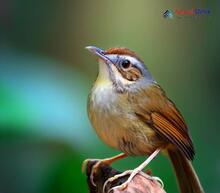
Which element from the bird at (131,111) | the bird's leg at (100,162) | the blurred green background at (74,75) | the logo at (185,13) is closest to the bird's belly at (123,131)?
the bird at (131,111)

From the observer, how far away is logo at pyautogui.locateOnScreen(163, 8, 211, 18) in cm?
172

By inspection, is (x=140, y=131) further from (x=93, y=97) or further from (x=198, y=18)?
(x=198, y=18)

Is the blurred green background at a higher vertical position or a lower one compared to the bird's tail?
higher

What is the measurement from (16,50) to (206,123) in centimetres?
70

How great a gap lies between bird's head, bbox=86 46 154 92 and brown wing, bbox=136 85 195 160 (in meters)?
0.07

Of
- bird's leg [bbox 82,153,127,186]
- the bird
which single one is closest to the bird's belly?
the bird

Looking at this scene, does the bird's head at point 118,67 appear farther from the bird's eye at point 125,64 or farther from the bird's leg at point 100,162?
the bird's leg at point 100,162

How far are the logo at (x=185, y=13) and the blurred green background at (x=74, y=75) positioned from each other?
13mm

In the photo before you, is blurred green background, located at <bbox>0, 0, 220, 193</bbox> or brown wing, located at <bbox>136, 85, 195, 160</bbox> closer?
brown wing, located at <bbox>136, 85, 195, 160</bbox>

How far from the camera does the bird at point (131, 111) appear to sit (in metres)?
1.42

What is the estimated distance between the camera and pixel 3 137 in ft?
5.88

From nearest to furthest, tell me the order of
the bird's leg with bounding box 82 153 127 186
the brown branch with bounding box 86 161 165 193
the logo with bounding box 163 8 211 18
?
the brown branch with bounding box 86 161 165 193 < the bird's leg with bounding box 82 153 127 186 < the logo with bounding box 163 8 211 18

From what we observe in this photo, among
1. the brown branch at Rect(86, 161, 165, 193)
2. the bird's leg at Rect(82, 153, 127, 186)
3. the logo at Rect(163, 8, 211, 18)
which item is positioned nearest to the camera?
the brown branch at Rect(86, 161, 165, 193)

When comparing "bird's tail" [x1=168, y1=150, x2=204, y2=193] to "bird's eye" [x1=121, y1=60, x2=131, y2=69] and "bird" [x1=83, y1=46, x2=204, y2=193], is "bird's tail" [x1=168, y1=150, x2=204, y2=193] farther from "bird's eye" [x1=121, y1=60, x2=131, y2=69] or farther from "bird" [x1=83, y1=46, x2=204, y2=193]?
"bird's eye" [x1=121, y1=60, x2=131, y2=69]
